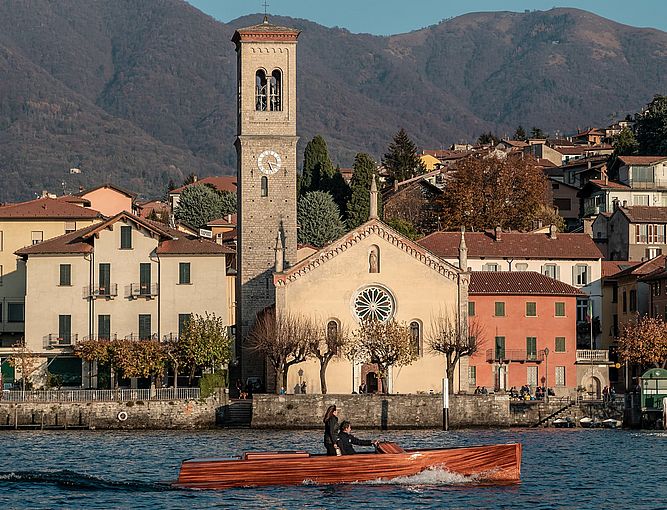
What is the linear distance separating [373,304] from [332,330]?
283 cm

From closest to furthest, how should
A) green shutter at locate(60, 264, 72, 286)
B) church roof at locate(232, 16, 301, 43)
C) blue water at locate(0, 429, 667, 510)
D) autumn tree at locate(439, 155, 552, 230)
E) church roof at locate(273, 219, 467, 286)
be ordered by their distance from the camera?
blue water at locate(0, 429, 667, 510), church roof at locate(273, 219, 467, 286), green shutter at locate(60, 264, 72, 286), church roof at locate(232, 16, 301, 43), autumn tree at locate(439, 155, 552, 230)

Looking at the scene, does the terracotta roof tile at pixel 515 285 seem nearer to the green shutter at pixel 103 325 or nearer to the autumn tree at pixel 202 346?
the autumn tree at pixel 202 346

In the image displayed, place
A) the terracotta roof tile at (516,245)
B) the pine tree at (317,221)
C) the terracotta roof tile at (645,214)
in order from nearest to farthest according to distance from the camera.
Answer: the terracotta roof tile at (516,245), the terracotta roof tile at (645,214), the pine tree at (317,221)

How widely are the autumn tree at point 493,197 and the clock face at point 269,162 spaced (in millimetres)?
32345

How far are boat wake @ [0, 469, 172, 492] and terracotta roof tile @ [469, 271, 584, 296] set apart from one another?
44377mm

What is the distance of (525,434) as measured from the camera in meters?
77.9

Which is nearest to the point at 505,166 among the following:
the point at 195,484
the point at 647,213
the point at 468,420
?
the point at 647,213

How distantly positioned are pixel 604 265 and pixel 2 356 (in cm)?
4394

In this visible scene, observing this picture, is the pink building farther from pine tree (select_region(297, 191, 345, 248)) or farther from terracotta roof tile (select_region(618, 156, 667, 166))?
terracotta roof tile (select_region(618, 156, 667, 166))

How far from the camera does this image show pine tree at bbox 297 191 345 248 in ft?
418

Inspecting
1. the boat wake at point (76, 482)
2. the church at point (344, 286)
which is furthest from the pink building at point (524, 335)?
the boat wake at point (76, 482)

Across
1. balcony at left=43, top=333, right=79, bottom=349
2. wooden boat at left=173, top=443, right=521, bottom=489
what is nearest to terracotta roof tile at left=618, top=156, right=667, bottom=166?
balcony at left=43, top=333, right=79, bottom=349

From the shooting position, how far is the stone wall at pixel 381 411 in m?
81.1

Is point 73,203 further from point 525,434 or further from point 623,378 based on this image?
point 525,434
